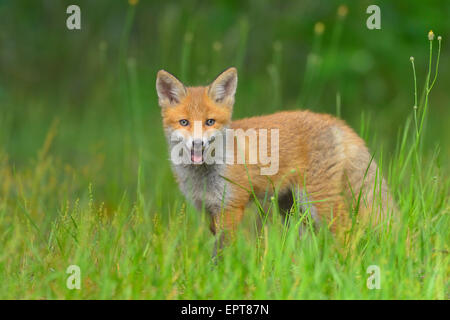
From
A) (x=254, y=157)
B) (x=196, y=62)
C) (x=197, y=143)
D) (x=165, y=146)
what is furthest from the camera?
(x=196, y=62)

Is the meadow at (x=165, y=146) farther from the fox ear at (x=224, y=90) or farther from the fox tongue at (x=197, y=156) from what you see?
the fox ear at (x=224, y=90)

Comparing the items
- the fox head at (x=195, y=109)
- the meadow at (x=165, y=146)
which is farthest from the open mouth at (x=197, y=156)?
the meadow at (x=165, y=146)

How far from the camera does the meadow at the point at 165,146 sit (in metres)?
3.57

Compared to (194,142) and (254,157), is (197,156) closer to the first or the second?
(194,142)

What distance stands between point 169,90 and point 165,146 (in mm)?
2262

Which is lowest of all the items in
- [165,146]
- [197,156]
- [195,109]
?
[197,156]

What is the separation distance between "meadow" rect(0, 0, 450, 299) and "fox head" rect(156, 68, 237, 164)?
0.47 m

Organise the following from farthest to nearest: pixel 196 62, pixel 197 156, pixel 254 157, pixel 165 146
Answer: pixel 196 62 → pixel 165 146 → pixel 254 157 → pixel 197 156

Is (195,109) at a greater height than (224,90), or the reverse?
(224,90)

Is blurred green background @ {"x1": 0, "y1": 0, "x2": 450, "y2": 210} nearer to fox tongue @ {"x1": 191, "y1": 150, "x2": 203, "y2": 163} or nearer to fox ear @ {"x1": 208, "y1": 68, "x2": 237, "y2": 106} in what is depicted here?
fox ear @ {"x1": 208, "y1": 68, "x2": 237, "y2": 106}

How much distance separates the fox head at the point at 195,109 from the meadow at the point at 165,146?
0.47m

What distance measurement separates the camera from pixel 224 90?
15.9 feet

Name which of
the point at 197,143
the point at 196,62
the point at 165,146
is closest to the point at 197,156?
the point at 197,143
